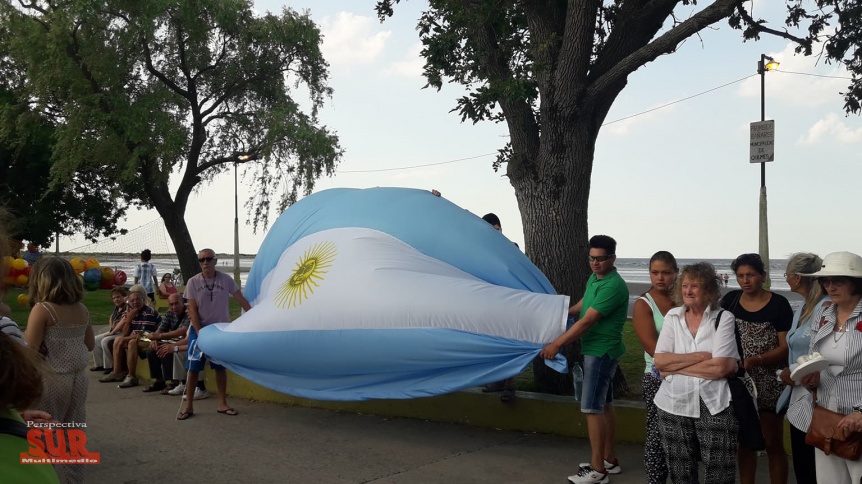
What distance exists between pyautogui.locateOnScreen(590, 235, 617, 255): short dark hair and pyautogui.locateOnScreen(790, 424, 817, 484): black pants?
71.5 inches

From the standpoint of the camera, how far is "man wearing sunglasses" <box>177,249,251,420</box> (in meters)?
8.16

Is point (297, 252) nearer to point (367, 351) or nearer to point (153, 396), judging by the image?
point (367, 351)

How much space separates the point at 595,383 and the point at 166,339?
6195 mm

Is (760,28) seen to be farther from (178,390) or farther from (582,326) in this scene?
(178,390)

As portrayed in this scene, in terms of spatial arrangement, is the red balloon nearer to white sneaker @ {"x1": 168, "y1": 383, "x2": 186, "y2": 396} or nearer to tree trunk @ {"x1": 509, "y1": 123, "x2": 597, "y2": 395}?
white sneaker @ {"x1": 168, "y1": 383, "x2": 186, "y2": 396}

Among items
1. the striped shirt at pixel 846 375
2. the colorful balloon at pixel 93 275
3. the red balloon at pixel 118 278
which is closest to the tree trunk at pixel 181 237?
the red balloon at pixel 118 278

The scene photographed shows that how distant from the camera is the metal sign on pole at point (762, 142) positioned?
13297mm

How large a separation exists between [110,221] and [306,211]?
96.8ft

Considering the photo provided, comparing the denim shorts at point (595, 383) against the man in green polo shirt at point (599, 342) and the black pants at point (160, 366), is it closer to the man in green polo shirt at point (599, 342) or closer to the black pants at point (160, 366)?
the man in green polo shirt at point (599, 342)

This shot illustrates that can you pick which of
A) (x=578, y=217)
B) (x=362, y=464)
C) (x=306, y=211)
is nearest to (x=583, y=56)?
(x=578, y=217)

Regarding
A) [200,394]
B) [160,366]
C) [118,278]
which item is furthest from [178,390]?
[118,278]

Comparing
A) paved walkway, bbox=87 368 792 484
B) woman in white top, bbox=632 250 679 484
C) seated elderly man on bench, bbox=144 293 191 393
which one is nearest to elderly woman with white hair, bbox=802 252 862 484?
woman in white top, bbox=632 250 679 484

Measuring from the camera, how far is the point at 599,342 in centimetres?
574

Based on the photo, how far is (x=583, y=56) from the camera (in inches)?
315
